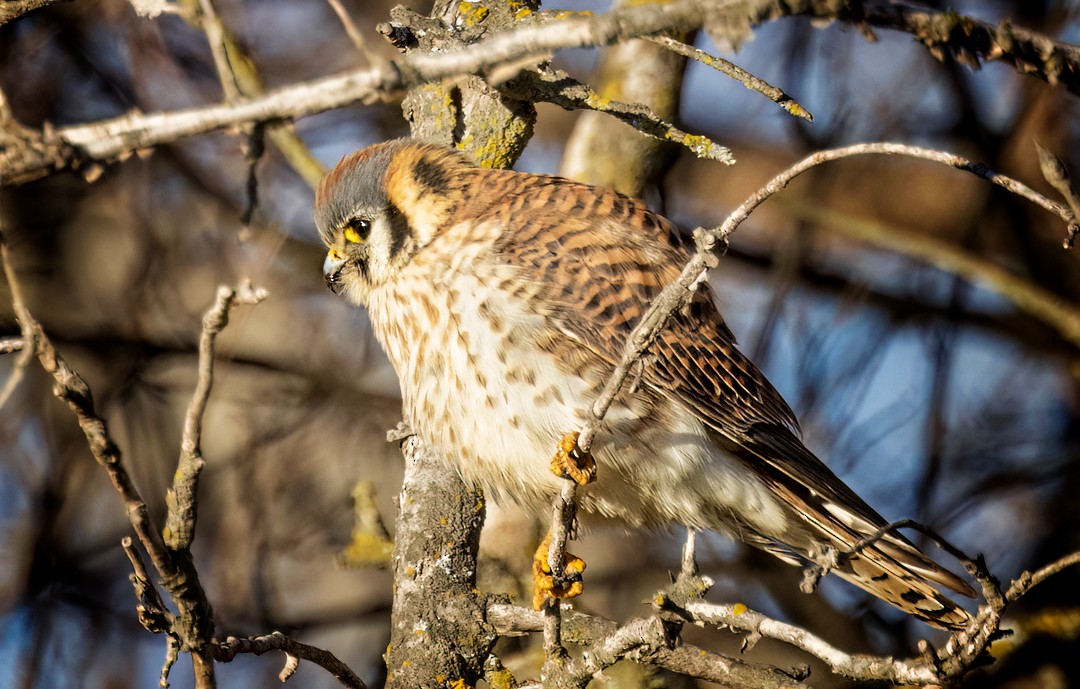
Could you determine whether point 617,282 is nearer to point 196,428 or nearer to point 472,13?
point 472,13

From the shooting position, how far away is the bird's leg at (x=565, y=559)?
2.51m

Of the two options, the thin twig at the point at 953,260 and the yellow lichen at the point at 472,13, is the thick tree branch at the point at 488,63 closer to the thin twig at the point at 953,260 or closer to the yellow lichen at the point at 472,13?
the yellow lichen at the point at 472,13

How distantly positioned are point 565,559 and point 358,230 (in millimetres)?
1186

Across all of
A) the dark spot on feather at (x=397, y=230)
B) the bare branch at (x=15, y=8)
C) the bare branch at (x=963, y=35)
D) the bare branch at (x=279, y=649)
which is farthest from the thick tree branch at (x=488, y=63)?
the dark spot on feather at (x=397, y=230)

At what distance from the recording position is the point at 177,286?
5266 millimetres

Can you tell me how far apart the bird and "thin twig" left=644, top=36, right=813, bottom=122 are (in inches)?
28.5

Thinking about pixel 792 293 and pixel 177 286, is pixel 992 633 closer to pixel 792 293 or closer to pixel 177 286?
pixel 792 293

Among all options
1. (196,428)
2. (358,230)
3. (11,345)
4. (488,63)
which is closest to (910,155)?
(488,63)

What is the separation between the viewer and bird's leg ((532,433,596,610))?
251 centimetres

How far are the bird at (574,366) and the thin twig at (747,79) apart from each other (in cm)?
72

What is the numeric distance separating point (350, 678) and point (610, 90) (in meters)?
2.40

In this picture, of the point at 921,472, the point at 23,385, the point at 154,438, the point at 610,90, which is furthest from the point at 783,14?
the point at 23,385

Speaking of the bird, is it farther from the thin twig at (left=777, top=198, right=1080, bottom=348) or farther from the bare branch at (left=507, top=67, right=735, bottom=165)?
the thin twig at (left=777, top=198, right=1080, bottom=348)

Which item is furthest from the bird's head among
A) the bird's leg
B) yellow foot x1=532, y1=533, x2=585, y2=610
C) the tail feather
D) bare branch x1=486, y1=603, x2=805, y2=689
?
bare branch x1=486, y1=603, x2=805, y2=689
